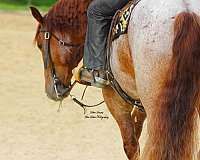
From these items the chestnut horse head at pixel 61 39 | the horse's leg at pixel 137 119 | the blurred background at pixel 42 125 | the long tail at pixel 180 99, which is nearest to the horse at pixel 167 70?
the long tail at pixel 180 99

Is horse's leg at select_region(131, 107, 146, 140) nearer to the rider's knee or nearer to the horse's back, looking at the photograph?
the rider's knee

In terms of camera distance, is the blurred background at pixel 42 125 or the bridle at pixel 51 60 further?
the blurred background at pixel 42 125

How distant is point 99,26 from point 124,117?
84 cm

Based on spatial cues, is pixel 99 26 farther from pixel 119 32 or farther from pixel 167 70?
pixel 167 70

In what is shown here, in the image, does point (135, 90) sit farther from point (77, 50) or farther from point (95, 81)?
point (77, 50)

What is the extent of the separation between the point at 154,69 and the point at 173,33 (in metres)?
0.24

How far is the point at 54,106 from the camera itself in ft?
26.9

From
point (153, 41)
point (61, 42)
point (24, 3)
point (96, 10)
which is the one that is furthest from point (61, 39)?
point (24, 3)

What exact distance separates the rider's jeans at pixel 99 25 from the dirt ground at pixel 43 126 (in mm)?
1920

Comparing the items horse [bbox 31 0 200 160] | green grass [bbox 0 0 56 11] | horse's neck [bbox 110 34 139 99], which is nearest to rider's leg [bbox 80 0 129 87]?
horse's neck [bbox 110 34 139 99]

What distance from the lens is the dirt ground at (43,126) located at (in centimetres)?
630

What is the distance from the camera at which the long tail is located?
3.50 m

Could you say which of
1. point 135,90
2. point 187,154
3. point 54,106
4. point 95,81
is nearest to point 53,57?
point 95,81

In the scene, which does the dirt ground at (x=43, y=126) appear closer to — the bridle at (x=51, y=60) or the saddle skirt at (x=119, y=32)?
the bridle at (x=51, y=60)
